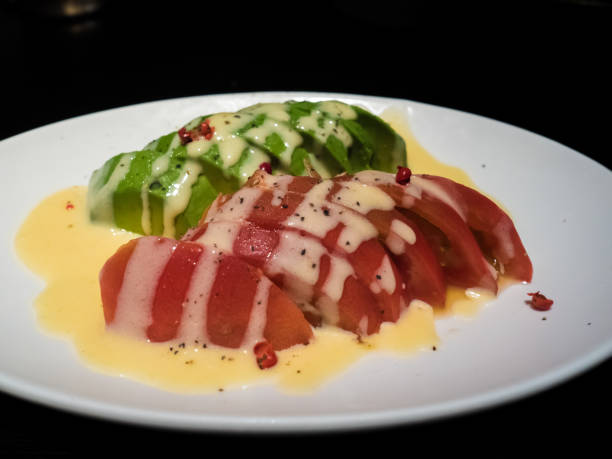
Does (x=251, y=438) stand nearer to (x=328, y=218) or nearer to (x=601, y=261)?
(x=328, y=218)

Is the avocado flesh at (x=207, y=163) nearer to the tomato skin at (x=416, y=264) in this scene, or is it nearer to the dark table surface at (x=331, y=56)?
the tomato skin at (x=416, y=264)

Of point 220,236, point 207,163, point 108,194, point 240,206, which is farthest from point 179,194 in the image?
point 220,236

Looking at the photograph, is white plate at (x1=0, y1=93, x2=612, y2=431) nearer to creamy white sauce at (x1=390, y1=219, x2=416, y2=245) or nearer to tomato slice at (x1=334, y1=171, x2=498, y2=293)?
tomato slice at (x1=334, y1=171, x2=498, y2=293)

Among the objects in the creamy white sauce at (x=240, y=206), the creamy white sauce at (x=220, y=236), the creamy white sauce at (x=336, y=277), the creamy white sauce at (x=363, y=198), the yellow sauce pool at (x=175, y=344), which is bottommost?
the yellow sauce pool at (x=175, y=344)

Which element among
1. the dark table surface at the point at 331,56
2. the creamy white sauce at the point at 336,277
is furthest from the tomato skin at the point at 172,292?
the dark table surface at the point at 331,56

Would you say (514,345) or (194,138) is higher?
(194,138)

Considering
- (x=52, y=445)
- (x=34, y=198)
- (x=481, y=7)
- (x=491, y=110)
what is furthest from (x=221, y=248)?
(x=481, y=7)
